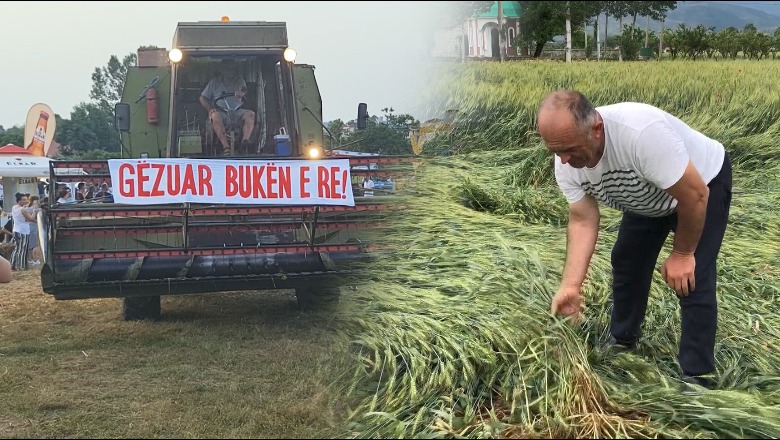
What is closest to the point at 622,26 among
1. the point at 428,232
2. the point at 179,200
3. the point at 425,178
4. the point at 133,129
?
the point at 425,178

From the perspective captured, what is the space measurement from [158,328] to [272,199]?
1.21 metres

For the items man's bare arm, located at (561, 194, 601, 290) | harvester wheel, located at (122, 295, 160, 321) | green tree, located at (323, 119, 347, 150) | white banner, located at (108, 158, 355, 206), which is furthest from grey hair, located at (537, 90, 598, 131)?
green tree, located at (323, 119, 347, 150)

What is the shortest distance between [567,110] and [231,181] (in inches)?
122

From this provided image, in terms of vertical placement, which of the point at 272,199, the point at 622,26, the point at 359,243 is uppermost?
the point at 622,26

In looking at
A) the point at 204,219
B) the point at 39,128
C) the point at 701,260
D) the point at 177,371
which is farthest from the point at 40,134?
the point at 701,260

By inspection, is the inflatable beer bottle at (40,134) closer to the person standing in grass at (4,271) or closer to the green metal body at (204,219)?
the green metal body at (204,219)

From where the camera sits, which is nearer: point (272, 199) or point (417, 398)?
point (417, 398)

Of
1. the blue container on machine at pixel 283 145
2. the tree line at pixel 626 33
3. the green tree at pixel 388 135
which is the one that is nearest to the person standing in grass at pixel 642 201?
the tree line at pixel 626 33

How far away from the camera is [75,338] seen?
207 inches

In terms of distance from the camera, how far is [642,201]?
10.0ft

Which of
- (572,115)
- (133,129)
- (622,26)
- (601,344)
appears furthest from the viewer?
(133,129)

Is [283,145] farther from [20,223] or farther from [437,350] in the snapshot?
[20,223]

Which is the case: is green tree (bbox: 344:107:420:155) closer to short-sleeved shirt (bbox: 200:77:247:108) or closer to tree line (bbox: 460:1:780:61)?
tree line (bbox: 460:1:780:61)

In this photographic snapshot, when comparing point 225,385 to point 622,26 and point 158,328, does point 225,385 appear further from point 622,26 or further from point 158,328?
point 622,26
